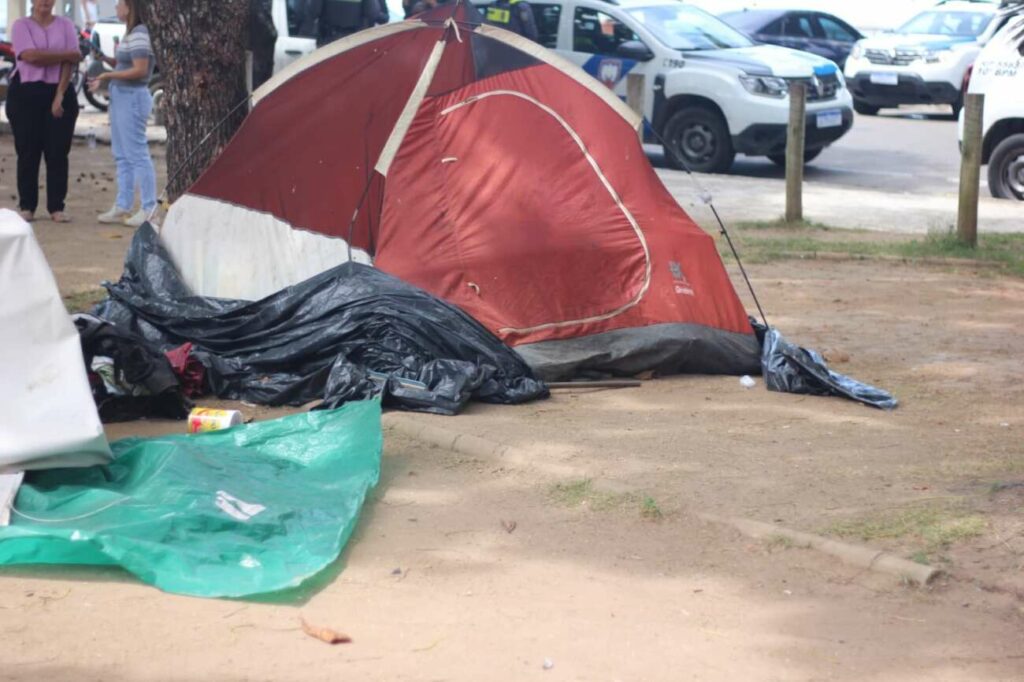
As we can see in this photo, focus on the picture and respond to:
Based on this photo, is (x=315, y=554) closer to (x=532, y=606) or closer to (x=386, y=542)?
(x=386, y=542)

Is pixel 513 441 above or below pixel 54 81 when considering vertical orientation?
below

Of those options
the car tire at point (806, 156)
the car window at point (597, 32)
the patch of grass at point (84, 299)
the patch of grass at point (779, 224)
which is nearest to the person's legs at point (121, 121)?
the patch of grass at point (84, 299)

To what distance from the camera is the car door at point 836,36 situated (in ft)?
73.9

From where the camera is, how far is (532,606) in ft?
13.3

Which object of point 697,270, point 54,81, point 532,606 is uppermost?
point 54,81

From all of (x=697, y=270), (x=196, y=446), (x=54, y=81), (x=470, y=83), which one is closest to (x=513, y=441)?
(x=196, y=446)

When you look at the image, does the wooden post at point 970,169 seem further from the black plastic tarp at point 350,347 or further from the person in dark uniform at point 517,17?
the person in dark uniform at point 517,17

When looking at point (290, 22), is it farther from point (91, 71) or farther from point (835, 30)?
point (835, 30)

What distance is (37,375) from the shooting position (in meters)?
4.59

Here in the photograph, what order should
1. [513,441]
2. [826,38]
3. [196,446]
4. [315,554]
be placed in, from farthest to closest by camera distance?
[826,38] < [513,441] < [196,446] < [315,554]

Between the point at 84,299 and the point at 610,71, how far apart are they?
7978 millimetres

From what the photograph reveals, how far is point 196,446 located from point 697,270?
2.77 m

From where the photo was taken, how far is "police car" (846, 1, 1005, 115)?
19.5 metres

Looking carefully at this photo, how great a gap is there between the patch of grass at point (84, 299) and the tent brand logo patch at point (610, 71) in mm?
7682
